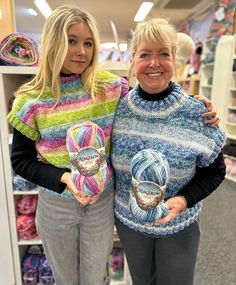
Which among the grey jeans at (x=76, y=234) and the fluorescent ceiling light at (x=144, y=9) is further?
the fluorescent ceiling light at (x=144, y=9)

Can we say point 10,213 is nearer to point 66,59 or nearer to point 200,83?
point 66,59

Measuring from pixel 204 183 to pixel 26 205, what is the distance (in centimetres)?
96

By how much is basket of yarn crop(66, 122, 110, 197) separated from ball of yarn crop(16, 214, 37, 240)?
0.77 metres

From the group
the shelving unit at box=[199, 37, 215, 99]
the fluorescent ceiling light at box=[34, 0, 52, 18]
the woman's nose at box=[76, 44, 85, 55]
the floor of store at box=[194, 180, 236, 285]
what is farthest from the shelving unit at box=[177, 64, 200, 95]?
the woman's nose at box=[76, 44, 85, 55]

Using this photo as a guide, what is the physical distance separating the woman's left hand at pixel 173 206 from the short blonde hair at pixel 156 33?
0.47 m

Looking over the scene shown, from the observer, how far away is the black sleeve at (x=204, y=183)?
34.2 inches

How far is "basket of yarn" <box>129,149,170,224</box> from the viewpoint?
70cm

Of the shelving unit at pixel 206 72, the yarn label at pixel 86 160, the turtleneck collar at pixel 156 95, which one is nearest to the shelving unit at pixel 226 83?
the shelving unit at pixel 206 72

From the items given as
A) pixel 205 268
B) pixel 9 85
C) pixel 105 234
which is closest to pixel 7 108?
pixel 9 85

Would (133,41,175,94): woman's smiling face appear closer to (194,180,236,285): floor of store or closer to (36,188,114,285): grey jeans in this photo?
(36,188,114,285): grey jeans

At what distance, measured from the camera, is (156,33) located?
0.79 meters

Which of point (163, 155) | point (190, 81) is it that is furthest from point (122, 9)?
point (163, 155)

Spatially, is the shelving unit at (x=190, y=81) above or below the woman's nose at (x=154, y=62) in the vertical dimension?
below

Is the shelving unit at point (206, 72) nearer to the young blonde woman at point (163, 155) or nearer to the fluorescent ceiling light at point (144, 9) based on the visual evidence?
the fluorescent ceiling light at point (144, 9)
